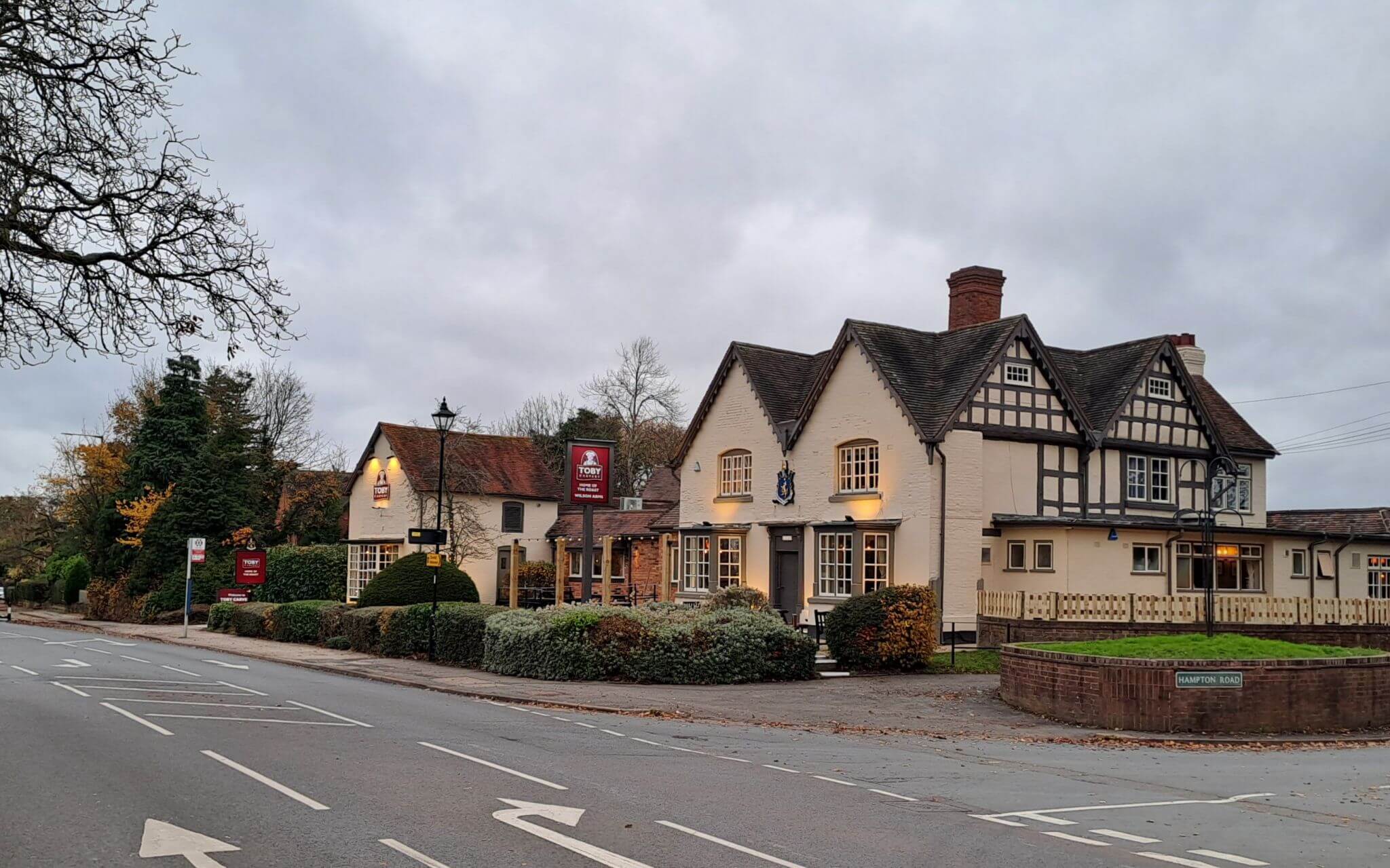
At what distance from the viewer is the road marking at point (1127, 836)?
9.81m

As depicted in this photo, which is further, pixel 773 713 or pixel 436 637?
pixel 436 637

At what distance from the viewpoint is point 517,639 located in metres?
25.2

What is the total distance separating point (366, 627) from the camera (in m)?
31.1

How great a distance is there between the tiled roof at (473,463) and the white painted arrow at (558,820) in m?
40.8

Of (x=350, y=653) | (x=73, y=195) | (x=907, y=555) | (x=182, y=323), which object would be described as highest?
(x=73, y=195)

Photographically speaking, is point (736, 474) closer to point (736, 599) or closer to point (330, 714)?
point (736, 599)

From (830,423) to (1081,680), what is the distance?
1742 cm

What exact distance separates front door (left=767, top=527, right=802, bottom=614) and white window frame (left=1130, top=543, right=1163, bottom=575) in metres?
9.49

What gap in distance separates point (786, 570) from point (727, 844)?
28.1 meters

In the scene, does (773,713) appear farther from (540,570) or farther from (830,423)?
(540,570)

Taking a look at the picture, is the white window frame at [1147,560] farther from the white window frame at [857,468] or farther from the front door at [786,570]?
the front door at [786,570]

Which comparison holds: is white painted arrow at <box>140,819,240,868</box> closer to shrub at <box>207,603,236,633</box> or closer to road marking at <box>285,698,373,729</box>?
road marking at <box>285,698,373,729</box>

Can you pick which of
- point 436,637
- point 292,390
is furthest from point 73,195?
point 292,390

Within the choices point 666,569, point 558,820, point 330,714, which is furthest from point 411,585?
point 558,820
